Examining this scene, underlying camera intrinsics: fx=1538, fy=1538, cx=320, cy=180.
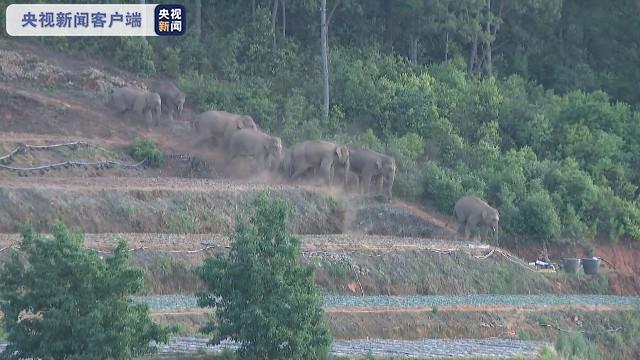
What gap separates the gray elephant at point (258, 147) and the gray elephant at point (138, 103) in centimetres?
366

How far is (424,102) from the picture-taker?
165 feet

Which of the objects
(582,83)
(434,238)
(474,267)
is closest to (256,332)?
(474,267)

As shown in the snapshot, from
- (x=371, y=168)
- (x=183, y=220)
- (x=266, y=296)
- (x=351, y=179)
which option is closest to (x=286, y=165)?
(x=351, y=179)

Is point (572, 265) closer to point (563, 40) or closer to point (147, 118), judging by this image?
point (147, 118)

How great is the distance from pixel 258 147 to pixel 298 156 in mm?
1159

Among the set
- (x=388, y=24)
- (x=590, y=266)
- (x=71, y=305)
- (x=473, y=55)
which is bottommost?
(x=590, y=266)

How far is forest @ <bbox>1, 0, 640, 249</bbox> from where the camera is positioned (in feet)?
152

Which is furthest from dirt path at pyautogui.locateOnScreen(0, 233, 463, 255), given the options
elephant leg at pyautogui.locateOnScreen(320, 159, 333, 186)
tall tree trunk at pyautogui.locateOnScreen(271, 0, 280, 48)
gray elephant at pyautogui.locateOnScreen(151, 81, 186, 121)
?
tall tree trunk at pyautogui.locateOnScreen(271, 0, 280, 48)

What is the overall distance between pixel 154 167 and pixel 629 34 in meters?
23.4

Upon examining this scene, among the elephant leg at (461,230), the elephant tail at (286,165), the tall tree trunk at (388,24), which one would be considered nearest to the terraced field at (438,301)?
the elephant leg at (461,230)

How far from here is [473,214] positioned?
4197 centimetres

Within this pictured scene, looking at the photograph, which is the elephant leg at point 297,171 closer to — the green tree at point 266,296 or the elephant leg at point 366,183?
the elephant leg at point 366,183

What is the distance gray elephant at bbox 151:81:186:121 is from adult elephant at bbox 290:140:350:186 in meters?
5.61

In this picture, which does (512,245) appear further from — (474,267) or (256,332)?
(256,332)
